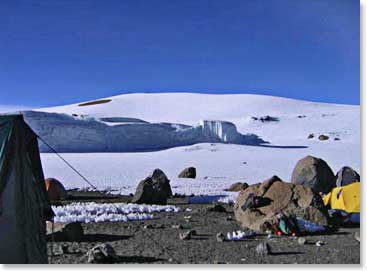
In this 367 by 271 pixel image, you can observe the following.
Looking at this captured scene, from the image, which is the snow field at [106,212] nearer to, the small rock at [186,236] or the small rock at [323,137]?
the small rock at [186,236]

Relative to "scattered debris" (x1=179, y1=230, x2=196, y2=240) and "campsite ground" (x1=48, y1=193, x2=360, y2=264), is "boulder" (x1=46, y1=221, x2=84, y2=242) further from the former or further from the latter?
"scattered debris" (x1=179, y1=230, x2=196, y2=240)

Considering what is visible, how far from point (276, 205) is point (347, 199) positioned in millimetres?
814

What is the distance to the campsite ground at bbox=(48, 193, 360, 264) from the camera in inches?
174

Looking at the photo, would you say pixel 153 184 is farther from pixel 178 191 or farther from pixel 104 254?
pixel 104 254

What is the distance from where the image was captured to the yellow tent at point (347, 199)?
230 inches

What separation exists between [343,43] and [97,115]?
60.5 ft

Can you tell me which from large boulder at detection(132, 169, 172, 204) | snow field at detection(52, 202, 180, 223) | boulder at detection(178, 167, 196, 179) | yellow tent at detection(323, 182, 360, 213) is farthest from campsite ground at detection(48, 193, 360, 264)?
boulder at detection(178, 167, 196, 179)

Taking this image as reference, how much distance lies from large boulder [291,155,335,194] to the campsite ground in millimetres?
2202

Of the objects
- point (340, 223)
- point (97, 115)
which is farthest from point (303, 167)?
point (97, 115)

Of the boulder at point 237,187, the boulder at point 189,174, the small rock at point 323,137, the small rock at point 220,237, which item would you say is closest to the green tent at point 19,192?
the small rock at point 220,237

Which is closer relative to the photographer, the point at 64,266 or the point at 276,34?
the point at 64,266

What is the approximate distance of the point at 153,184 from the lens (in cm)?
884

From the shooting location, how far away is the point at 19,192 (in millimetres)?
3805

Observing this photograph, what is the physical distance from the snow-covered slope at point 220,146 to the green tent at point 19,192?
9.22 feet
